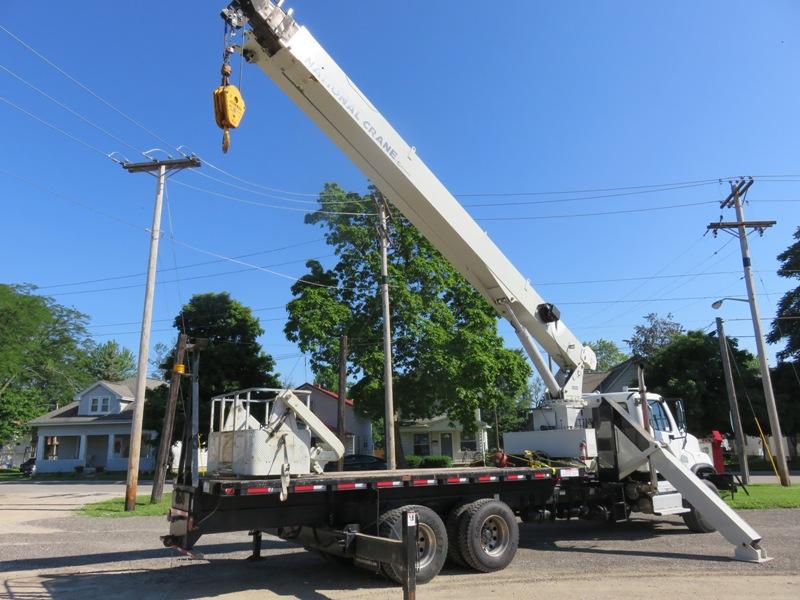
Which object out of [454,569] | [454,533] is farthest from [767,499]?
[454,533]

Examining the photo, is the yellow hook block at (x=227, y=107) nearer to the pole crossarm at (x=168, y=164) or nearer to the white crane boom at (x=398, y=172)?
the white crane boom at (x=398, y=172)

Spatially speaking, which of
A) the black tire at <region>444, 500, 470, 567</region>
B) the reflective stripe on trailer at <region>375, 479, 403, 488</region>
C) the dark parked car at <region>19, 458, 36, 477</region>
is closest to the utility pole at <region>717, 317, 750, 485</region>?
the black tire at <region>444, 500, 470, 567</region>

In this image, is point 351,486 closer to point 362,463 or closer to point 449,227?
point 449,227

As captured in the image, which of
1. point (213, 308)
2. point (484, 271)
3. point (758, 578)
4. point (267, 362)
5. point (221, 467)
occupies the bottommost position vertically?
point (758, 578)

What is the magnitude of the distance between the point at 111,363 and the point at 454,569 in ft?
277

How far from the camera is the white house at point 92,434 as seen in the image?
4553 centimetres

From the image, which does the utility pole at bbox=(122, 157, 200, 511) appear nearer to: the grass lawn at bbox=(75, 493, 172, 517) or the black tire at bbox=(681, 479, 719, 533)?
the grass lawn at bbox=(75, 493, 172, 517)

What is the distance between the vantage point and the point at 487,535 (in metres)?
8.84

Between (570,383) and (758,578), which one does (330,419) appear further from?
(758,578)

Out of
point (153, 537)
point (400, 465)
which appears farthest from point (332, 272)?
point (153, 537)

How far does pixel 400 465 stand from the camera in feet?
90.7

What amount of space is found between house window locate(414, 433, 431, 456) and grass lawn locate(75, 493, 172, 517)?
1053 inches

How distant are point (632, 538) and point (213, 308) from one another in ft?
94.1

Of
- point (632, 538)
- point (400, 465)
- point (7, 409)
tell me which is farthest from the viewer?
point (7, 409)
